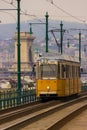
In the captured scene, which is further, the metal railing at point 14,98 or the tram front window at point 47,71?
the tram front window at point 47,71

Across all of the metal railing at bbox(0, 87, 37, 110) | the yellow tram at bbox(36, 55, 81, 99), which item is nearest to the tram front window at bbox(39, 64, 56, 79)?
the yellow tram at bbox(36, 55, 81, 99)

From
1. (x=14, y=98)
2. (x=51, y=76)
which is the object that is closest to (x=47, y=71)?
(x=51, y=76)

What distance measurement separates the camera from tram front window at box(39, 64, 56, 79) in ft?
146

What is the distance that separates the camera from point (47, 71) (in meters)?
44.4

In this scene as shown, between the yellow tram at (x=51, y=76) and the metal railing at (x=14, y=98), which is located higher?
the yellow tram at (x=51, y=76)

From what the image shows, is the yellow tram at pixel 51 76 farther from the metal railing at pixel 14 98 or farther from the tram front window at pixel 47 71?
the metal railing at pixel 14 98

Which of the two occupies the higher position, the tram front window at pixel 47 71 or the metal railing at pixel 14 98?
the tram front window at pixel 47 71

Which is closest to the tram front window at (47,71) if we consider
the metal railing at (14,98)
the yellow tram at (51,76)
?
the yellow tram at (51,76)

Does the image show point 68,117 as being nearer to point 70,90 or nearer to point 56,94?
point 56,94

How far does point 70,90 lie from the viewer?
159 feet

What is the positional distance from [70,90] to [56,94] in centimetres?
351

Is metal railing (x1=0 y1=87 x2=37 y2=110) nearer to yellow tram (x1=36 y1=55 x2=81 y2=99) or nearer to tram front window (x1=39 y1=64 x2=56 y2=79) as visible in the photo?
yellow tram (x1=36 y1=55 x2=81 y2=99)

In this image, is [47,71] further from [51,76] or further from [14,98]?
[14,98]

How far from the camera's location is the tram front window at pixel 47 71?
4438 centimetres
